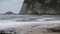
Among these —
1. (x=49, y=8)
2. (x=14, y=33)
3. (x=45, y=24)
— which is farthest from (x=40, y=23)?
(x=49, y=8)

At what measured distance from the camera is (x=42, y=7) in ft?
3.03

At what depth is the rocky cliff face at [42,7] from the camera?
0.88 metres

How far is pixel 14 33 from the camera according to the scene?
0.49m

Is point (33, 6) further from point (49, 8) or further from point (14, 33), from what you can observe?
point (14, 33)

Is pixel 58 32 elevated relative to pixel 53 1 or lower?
lower

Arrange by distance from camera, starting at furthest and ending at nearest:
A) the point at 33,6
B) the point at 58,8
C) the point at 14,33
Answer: the point at 33,6, the point at 58,8, the point at 14,33

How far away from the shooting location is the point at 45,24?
522 millimetres

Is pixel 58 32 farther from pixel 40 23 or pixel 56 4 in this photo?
pixel 56 4

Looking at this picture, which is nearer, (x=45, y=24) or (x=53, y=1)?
(x=45, y=24)

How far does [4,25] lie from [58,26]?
25 centimetres

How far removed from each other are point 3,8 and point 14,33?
530 mm

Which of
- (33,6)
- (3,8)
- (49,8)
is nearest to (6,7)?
(3,8)

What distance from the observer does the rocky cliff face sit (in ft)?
2.88

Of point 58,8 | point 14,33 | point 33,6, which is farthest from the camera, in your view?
point 33,6
